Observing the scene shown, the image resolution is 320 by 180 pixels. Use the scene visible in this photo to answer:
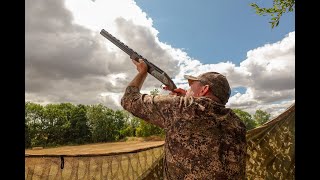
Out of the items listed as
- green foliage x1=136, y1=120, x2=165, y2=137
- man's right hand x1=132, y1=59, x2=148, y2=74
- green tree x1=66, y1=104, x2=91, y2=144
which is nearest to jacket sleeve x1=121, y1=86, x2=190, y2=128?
man's right hand x1=132, y1=59, x2=148, y2=74

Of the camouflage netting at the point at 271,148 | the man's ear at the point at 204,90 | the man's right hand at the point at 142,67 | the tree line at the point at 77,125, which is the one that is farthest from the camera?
the tree line at the point at 77,125

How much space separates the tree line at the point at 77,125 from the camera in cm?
8333

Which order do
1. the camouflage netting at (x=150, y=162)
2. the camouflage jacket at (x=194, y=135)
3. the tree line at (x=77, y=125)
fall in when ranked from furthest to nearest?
the tree line at (x=77, y=125)
the camouflage netting at (x=150, y=162)
the camouflage jacket at (x=194, y=135)

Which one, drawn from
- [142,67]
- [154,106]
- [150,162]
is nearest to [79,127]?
[150,162]

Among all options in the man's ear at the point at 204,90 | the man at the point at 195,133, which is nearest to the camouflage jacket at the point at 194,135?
the man at the point at 195,133

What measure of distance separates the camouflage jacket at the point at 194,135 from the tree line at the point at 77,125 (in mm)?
73835

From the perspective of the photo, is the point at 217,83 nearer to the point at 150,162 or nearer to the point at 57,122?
the point at 150,162

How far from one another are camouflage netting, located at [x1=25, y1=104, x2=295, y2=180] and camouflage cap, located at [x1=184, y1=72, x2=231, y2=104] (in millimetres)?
2442

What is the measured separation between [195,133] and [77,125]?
93507mm

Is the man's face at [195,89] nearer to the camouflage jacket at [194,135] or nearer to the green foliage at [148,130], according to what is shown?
the camouflage jacket at [194,135]
